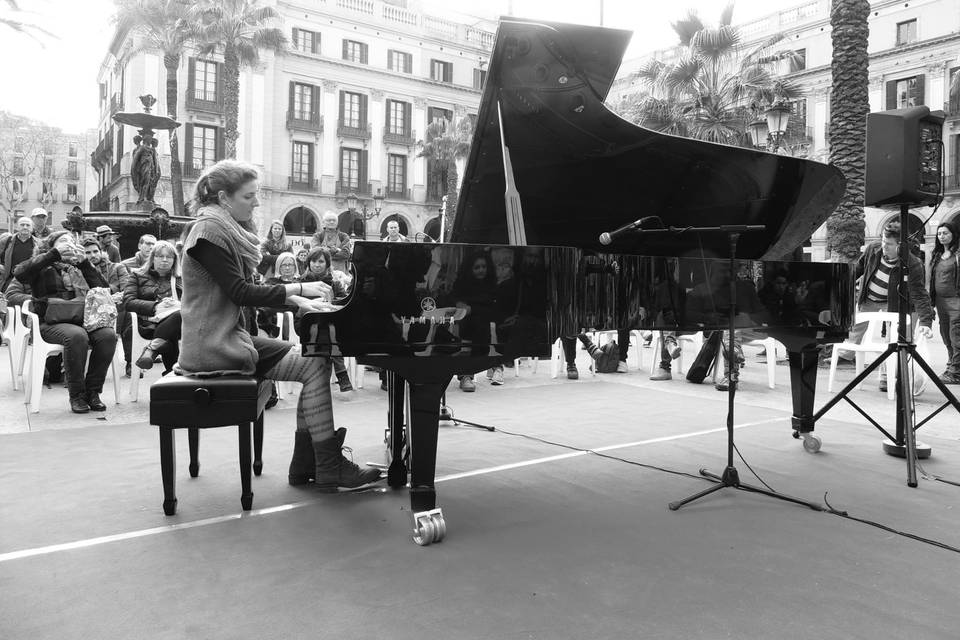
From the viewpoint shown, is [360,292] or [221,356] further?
[221,356]

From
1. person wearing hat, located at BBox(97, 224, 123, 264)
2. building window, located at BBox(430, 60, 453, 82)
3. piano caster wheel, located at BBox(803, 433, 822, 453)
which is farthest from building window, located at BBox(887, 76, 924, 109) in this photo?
person wearing hat, located at BBox(97, 224, 123, 264)

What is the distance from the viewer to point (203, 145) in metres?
28.8

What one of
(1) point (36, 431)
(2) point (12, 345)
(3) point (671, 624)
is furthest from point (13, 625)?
(2) point (12, 345)

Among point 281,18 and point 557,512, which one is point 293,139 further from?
point 557,512

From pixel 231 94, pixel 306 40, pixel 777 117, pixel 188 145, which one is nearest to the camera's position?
pixel 777 117

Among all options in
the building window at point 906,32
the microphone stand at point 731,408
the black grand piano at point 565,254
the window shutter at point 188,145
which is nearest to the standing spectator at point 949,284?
the black grand piano at point 565,254

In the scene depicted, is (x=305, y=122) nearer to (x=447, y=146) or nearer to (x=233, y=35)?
(x=447, y=146)

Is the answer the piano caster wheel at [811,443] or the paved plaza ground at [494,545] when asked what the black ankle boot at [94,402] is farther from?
the piano caster wheel at [811,443]

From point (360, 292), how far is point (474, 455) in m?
1.94

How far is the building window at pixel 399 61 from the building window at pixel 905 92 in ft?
70.4

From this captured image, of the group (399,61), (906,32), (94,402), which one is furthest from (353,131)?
(94,402)

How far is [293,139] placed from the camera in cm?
3041

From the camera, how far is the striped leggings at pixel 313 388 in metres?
3.37

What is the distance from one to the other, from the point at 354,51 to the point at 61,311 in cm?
2984
